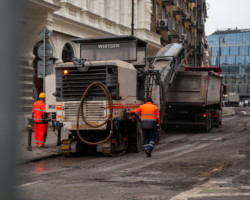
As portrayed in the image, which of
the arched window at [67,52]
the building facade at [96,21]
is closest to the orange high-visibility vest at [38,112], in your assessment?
the building facade at [96,21]

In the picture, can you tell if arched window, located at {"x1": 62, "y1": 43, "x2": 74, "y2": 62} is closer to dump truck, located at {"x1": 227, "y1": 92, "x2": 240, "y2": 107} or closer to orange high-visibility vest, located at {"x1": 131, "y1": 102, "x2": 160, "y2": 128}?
orange high-visibility vest, located at {"x1": 131, "y1": 102, "x2": 160, "y2": 128}

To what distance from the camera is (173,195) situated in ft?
23.1

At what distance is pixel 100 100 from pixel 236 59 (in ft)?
467

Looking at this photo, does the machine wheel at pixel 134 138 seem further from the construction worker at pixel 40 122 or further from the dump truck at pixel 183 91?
the dump truck at pixel 183 91

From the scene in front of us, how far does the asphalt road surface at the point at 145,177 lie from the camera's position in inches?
281

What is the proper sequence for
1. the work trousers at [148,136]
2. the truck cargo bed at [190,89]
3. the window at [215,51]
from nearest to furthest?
the work trousers at [148,136] → the truck cargo bed at [190,89] → the window at [215,51]

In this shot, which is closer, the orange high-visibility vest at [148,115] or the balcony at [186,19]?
the orange high-visibility vest at [148,115]

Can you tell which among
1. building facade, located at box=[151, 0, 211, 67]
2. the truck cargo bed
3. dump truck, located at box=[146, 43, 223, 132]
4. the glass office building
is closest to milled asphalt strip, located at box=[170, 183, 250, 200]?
dump truck, located at box=[146, 43, 223, 132]

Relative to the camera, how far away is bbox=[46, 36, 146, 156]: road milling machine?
513 inches

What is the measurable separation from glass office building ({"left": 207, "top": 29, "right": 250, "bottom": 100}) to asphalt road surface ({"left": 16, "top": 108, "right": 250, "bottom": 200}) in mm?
139010

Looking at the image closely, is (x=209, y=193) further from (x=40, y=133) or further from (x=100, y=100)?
(x=40, y=133)

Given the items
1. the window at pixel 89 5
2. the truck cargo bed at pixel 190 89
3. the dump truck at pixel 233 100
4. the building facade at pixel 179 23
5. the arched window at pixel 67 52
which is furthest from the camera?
the dump truck at pixel 233 100

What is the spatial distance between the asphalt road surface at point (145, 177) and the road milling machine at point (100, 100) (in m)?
0.56

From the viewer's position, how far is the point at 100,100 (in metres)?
13.1
